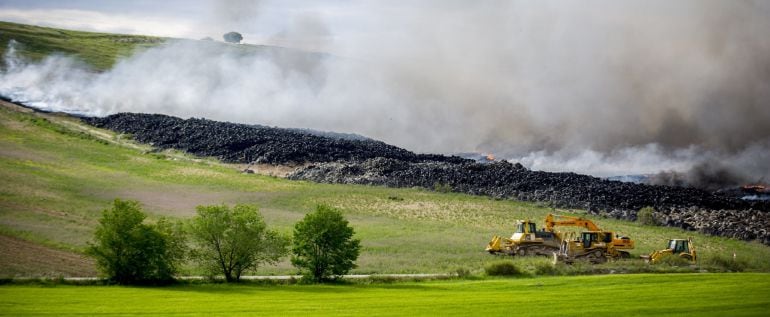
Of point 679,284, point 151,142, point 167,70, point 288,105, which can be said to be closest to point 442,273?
point 679,284

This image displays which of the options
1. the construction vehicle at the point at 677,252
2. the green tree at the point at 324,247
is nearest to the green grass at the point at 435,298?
the green tree at the point at 324,247

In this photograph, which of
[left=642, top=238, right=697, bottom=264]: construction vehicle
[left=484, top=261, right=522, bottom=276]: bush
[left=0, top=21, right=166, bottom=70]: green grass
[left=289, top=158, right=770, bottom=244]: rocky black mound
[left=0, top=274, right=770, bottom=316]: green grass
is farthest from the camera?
[left=0, top=21, right=166, bottom=70]: green grass

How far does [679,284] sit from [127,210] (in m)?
25.2

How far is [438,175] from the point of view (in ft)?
278

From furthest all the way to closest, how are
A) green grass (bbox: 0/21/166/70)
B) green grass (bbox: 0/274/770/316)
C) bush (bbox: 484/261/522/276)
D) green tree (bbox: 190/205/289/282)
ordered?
green grass (bbox: 0/21/166/70) → bush (bbox: 484/261/522/276) → green tree (bbox: 190/205/289/282) → green grass (bbox: 0/274/770/316)

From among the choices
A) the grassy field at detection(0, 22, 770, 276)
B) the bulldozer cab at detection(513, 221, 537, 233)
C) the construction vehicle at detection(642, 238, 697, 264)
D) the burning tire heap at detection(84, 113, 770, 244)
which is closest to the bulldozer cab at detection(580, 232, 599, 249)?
the construction vehicle at detection(642, 238, 697, 264)

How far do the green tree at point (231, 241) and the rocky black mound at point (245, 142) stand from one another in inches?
1935

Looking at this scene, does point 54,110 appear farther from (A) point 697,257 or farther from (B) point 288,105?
(A) point 697,257

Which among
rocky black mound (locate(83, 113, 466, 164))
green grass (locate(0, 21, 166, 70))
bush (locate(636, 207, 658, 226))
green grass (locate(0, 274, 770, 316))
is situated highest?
green grass (locate(0, 21, 166, 70))

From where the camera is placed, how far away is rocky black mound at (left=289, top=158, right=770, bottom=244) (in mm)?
66438

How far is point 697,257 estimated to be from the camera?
52281 millimetres

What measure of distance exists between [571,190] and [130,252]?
45.4 metres

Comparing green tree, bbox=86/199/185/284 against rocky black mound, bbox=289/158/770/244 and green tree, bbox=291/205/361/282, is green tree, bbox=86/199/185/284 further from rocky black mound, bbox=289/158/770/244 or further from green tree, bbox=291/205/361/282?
rocky black mound, bbox=289/158/770/244

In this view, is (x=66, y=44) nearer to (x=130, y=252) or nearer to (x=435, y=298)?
(x=130, y=252)
